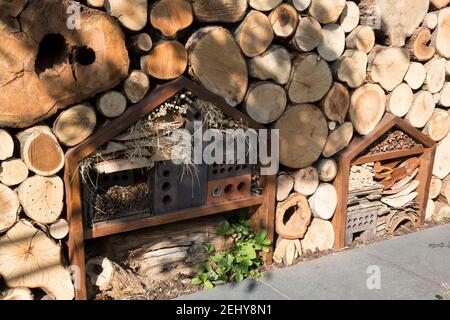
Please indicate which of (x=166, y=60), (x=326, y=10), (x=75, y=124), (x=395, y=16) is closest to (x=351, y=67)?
(x=326, y=10)

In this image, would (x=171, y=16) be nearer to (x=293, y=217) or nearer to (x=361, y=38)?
(x=361, y=38)

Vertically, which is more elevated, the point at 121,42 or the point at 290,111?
the point at 121,42

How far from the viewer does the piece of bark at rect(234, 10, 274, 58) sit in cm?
317

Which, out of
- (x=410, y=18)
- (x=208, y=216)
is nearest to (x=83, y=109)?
(x=208, y=216)

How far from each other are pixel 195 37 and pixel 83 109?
854 millimetres

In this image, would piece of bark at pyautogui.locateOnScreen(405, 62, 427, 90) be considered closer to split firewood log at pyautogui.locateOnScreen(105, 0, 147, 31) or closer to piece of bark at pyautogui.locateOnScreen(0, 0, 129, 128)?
split firewood log at pyautogui.locateOnScreen(105, 0, 147, 31)

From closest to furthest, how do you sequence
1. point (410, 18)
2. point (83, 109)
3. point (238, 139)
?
point (83, 109)
point (238, 139)
point (410, 18)

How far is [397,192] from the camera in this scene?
4492 mm

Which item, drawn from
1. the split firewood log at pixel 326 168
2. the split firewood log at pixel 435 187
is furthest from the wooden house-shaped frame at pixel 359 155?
the split firewood log at pixel 435 187

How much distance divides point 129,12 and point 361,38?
1.94 metres

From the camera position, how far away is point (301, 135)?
3.65 m

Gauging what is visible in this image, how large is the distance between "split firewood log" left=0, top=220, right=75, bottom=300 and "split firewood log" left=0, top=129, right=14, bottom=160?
0.40 meters

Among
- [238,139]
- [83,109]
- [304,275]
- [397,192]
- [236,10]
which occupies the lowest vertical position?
[304,275]

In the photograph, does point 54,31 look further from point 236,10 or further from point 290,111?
point 290,111
